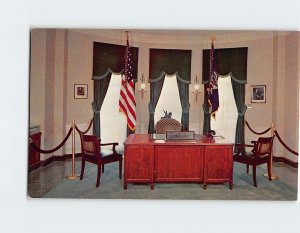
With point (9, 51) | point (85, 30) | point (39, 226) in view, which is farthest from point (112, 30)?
point (39, 226)

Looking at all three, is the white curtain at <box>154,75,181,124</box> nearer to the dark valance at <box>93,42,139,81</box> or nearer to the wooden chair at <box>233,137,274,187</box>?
the dark valance at <box>93,42,139,81</box>

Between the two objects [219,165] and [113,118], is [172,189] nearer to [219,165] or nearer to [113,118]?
[219,165]

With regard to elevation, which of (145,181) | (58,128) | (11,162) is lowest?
(145,181)

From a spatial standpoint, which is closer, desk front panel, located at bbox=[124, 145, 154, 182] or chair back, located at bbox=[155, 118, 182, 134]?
chair back, located at bbox=[155, 118, 182, 134]

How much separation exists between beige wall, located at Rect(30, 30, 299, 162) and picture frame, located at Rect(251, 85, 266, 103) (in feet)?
0.14

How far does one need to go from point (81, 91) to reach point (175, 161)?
128 cm

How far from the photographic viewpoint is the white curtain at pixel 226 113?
3.04m

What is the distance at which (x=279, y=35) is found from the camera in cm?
303

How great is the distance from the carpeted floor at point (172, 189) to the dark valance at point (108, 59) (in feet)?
3.35

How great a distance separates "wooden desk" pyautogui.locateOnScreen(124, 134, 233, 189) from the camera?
10.2ft

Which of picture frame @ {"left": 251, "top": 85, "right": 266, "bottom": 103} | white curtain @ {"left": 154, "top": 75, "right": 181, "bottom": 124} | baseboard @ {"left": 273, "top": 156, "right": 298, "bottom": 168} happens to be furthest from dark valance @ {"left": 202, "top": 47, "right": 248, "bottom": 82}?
baseboard @ {"left": 273, "top": 156, "right": 298, "bottom": 168}

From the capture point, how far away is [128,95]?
3078 millimetres
